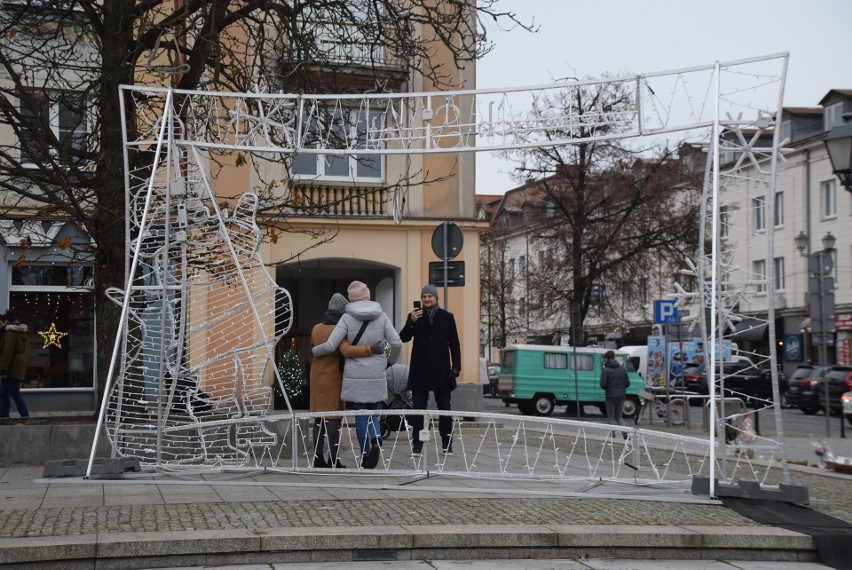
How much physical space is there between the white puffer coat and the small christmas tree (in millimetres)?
12994

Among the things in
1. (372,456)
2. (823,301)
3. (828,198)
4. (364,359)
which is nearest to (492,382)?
(828,198)

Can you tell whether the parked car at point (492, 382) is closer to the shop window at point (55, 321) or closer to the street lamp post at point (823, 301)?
the shop window at point (55, 321)

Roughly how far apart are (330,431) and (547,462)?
288 centimetres

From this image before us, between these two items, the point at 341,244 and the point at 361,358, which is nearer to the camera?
the point at 361,358

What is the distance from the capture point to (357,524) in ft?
24.7

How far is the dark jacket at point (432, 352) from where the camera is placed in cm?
1256

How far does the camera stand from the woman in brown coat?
35.7 ft

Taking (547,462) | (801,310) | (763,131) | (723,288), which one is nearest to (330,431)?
(547,462)

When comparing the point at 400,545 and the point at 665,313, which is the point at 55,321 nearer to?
the point at 665,313

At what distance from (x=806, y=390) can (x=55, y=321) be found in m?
23.3

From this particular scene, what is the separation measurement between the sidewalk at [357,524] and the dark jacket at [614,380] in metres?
13.8

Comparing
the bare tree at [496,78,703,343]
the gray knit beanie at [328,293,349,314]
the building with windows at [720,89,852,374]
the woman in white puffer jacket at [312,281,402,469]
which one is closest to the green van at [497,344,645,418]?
the bare tree at [496,78,703,343]

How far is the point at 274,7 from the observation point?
13.0m

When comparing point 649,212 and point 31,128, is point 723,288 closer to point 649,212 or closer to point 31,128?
point 31,128
